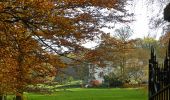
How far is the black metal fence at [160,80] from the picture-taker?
4528mm

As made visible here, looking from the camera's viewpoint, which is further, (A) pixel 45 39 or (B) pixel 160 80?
(A) pixel 45 39

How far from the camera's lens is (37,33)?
37.8 feet

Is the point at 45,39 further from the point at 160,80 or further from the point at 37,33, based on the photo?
the point at 160,80

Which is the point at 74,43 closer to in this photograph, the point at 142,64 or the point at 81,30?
the point at 81,30

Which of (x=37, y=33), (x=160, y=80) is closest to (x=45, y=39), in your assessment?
(x=37, y=33)

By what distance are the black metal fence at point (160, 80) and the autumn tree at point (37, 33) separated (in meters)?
4.39

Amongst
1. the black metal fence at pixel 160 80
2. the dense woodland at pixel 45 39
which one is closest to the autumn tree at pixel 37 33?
the dense woodland at pixel 45 39

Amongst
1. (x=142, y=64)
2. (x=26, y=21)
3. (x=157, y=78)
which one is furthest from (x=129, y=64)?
(x=157, y=78)

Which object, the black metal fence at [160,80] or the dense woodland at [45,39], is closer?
the black metal fence at [160,80]

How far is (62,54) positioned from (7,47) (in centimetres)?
267

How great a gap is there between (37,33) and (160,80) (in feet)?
23.2

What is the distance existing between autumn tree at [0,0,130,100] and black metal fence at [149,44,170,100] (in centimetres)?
439

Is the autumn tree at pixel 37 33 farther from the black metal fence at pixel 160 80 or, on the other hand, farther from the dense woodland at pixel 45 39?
the black metal fence at pixel 160 80

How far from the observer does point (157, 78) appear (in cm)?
503
